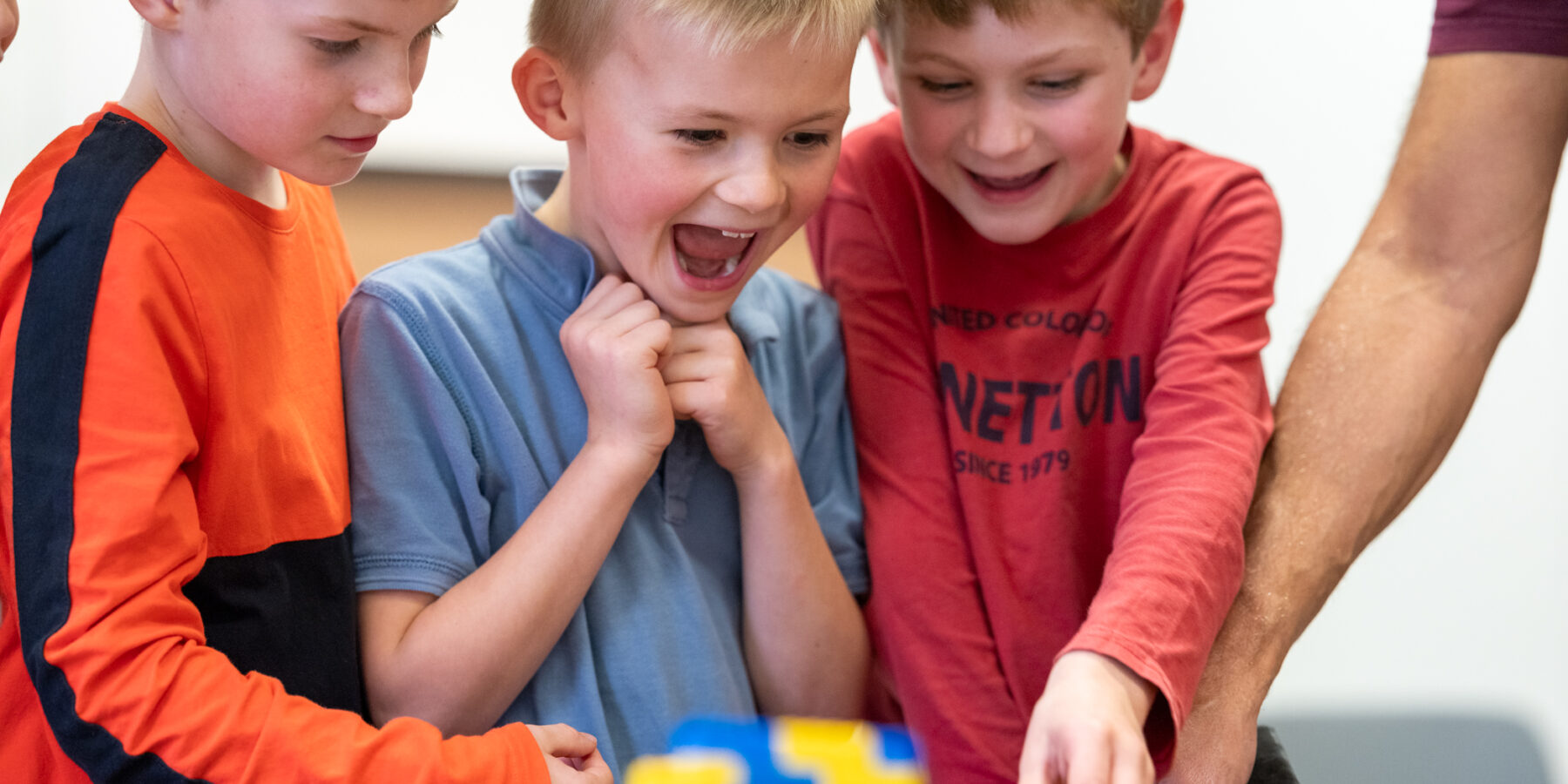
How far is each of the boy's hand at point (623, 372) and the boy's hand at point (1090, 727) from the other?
30 cm

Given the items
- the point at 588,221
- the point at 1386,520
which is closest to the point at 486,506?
the point at 588,221

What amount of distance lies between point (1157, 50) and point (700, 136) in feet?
1.40

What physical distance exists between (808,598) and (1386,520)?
51 cm

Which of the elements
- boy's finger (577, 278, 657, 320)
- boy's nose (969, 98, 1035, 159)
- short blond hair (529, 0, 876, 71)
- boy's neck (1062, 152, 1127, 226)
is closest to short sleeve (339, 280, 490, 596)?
boy's finger (577, 278, 657, 320)

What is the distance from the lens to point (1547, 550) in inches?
67.5

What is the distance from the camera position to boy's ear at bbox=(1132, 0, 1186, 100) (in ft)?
3.27

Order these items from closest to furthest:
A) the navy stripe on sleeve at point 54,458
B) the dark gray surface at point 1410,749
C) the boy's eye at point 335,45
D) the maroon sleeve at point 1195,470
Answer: the navy stripe on sleeve at point 54,458 → the boy's eye at point 335,45 → the maroon sleeve at point 1195,470 → the dark gray surface at point 1410,749

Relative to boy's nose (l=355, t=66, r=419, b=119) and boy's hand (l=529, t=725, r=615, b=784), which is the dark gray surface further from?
boy's nose (l=355, t=66, r=419, b=119)

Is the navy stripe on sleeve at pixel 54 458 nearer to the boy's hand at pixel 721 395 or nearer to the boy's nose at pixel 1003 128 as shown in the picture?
the boy's hand at pixel 721 395

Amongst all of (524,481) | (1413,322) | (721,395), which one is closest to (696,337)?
(721,395)

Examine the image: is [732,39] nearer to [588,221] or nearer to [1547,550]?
[588,221]

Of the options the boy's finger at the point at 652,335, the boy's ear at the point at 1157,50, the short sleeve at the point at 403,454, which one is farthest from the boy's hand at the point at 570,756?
the boy's ear at the point at 1157,50

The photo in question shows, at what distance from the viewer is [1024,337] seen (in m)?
1.02

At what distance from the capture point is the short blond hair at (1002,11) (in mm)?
890
